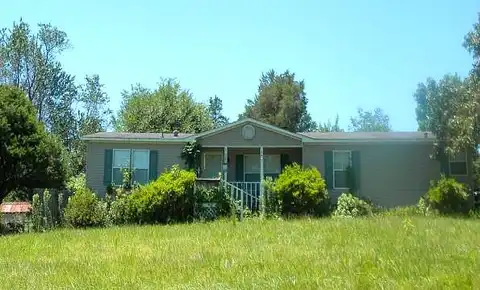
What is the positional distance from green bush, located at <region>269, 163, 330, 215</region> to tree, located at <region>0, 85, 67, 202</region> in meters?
9.51

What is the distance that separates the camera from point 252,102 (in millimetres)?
50594

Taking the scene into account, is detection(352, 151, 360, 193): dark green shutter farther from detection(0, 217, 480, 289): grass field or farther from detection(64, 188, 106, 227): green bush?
detection(64, 188, 106, 227): green bush

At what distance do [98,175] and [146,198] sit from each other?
4459 mm

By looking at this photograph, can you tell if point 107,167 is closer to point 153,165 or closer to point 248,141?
point 153,165

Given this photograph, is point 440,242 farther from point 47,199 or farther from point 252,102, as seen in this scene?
point 252,102

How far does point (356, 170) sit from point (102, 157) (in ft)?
35.1

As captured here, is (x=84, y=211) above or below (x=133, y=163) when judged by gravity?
below

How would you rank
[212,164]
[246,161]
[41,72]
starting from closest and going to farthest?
[212,164], [246,161], [41,72]

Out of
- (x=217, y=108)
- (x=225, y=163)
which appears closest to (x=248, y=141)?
(x=225, y=163)

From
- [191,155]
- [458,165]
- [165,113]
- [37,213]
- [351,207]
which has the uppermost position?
[165,113]

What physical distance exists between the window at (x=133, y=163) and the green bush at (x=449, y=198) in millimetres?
11545

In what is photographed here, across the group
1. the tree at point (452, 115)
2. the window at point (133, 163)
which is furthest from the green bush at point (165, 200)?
the tree at point (452, 115)

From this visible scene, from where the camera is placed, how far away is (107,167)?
73.7 feet

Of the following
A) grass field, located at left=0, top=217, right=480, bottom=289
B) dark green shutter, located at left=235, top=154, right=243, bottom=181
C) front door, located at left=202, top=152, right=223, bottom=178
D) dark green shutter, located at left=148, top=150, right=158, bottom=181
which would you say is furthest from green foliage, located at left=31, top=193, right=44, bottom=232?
dark green shutter, located at left=235, top=154, right=243, bottom=181
